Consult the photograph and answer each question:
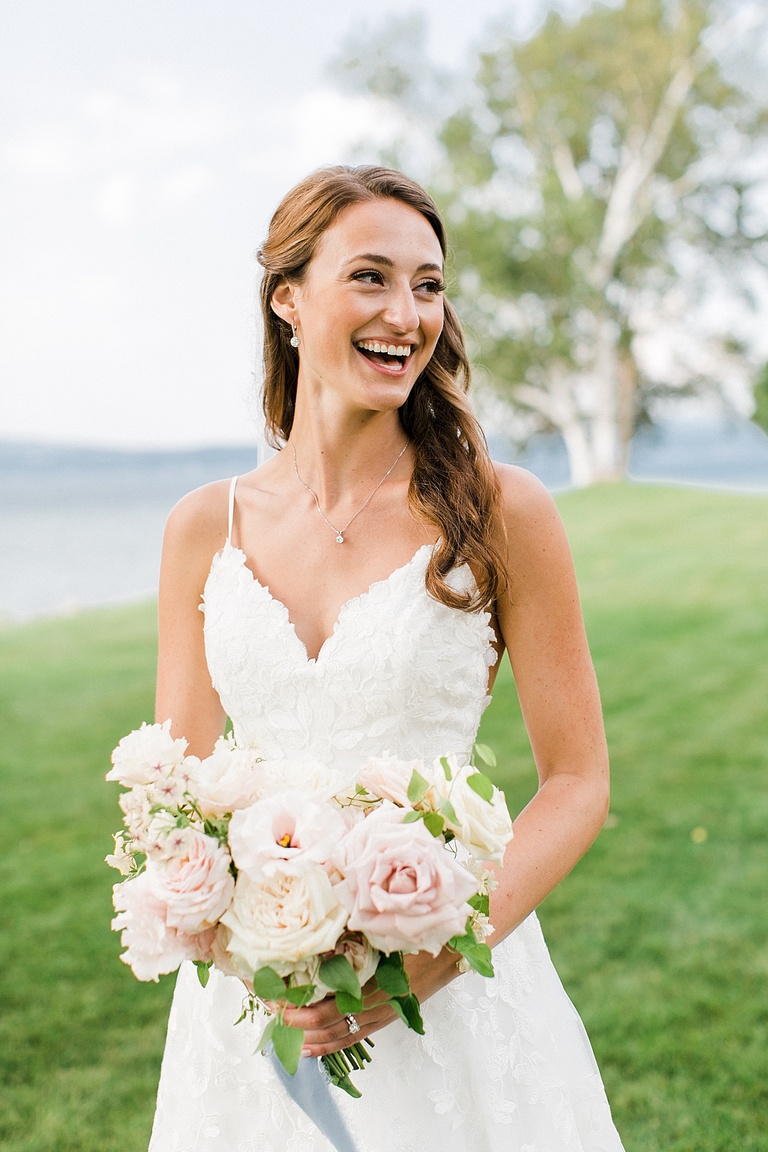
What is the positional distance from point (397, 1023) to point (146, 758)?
0.83 meters

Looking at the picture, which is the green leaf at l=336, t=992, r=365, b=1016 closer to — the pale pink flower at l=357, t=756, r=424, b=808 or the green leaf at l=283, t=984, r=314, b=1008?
the green leaf at l=283, t=984, r=314, b=1008

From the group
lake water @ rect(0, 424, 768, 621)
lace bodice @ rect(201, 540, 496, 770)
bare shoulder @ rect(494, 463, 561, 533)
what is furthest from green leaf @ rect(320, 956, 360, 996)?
lake water @ rect(0, 424, 768, 621)

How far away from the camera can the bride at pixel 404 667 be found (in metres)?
2.05

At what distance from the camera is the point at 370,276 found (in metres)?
2.18

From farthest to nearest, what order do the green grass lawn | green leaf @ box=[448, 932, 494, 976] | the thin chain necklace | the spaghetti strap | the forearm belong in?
the green grass lawn, the spaghetti strap, the thin chain necklace, the forearm, green leaf @ box=[448, 932, 494, 976]

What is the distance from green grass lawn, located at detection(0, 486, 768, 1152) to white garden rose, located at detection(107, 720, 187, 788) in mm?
3115

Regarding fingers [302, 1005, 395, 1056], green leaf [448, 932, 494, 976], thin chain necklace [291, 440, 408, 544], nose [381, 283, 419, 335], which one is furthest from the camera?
thin chain necklace [291, 440, 408, 544]

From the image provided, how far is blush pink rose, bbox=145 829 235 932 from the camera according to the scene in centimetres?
146

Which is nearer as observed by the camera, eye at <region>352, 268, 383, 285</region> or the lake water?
eye at <region>352, 268, 383, 285</region>

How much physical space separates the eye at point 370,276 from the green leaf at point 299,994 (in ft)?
4.38

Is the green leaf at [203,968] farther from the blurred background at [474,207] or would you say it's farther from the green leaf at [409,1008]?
the blurred background at [474,207]

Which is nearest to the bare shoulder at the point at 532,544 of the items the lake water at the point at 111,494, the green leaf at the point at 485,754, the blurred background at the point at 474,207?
the green leaf at the point at 485,754

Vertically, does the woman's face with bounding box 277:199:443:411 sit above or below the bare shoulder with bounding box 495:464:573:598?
above

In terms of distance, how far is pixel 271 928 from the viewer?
1.44 metres
